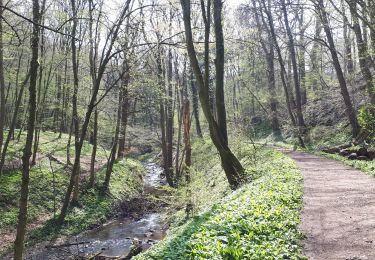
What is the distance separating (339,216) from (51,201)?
1255 cm

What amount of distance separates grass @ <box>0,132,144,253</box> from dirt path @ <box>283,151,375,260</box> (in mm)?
9305

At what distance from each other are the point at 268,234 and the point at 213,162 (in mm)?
15717

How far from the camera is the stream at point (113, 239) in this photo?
1138 cm

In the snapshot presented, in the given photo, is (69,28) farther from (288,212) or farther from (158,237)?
(288,212)

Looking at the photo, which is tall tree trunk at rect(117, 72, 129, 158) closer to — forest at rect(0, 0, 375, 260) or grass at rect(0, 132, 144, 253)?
forest at rect(0, 0, 375, 260)

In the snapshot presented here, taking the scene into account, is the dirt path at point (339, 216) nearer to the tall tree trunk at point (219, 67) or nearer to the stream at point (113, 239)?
the tall tree trunk at point (219, 67)

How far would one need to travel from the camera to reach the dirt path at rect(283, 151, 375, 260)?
5750 millimetres

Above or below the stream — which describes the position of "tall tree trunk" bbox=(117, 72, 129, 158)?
above

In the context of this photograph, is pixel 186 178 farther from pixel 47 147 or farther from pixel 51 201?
pixel 47 147

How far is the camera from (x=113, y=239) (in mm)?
13055

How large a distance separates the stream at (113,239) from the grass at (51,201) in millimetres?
784

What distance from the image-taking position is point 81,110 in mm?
19062

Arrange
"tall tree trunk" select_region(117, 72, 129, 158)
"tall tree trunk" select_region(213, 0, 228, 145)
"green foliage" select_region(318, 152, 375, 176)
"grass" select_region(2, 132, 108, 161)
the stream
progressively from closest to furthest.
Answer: the stream < "green foliage" select_region(318, 152, 375, 176) < "tall tree trunk" select_region(213, 0, 228, 145) < "tall tree trunk" select_region(117, 72, 129, 158) < "grass" select_region(2, 132, 108, 161)

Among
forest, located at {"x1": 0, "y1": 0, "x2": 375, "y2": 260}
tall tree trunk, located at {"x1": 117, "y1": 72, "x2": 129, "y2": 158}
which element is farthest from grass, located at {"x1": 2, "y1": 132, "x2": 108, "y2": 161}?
tall tree trunk, located at {"x1": 117, "y1": 72, "x2": 129, "y2": 158}
